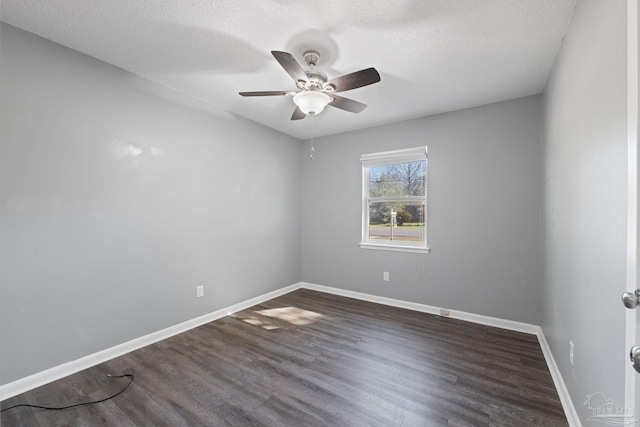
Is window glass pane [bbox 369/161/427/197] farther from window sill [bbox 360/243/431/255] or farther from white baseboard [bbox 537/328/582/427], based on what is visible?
white baseboard [bbox 537/328/582/427]

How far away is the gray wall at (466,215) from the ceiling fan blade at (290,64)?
2085 mm

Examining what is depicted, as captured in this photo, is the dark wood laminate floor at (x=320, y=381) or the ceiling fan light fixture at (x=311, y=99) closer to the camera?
the dark wood laminate floor at (x=320, y=381)

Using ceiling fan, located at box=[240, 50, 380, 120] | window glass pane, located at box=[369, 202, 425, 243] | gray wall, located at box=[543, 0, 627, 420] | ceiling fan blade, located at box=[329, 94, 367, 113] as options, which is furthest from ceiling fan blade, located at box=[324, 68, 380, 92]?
window glass pane, located at box=[369, 202, 425, 243]

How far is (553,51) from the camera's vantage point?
80.3 inches

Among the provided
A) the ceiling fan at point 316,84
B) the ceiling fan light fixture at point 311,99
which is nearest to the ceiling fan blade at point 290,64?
the ceiling fan at point 316,84

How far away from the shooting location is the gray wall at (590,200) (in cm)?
103

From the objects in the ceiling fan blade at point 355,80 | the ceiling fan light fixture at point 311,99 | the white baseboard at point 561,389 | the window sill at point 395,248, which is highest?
the ceiling fan blade at point 355,80

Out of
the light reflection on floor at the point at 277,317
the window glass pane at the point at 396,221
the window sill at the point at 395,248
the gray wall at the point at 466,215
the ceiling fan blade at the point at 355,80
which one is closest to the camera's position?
the ceiling fan blade at the point at 355,80

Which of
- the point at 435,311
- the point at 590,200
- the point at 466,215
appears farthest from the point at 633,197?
the point at 435,311

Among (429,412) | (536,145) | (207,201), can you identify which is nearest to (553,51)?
(536,145)

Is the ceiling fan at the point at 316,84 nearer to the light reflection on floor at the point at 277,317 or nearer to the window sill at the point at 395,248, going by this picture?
the window sill at the point at 395,248

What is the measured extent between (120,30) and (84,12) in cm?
20

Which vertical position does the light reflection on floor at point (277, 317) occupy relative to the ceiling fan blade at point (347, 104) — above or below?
below

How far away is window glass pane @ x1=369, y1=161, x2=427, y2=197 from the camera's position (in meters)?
3.57
